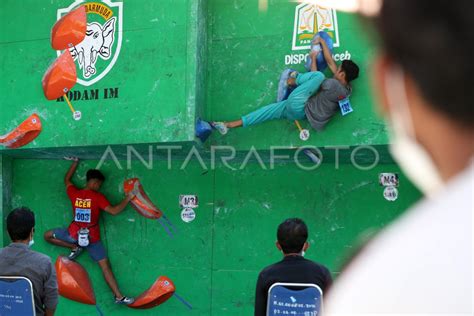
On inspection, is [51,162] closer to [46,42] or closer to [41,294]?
[46,42]

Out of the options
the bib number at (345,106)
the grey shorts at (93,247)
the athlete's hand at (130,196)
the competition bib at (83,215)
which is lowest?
Answer: the grey shorts at (93,247)

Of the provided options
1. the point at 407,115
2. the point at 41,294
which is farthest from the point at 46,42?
the point at 407,115

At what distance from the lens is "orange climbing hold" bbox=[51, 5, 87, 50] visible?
618 centimetres

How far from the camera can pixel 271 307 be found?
342 cm

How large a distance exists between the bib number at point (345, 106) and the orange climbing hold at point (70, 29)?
2.52 meters

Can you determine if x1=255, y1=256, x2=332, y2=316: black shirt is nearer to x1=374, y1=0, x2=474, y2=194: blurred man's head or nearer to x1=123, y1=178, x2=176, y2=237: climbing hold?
x1=374, y1=0, x2=474, y2=194: blurred man's head

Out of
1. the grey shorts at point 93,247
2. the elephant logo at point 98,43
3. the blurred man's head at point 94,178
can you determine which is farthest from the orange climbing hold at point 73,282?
the elephant logo at point 98,43

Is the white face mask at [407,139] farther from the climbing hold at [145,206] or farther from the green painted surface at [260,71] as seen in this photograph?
the climbing hold at [145,206]

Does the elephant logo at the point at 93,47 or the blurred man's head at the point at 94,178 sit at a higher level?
the elephant logo at the point at 93,47

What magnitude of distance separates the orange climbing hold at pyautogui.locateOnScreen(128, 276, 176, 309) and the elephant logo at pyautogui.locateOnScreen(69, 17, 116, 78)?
219 cm

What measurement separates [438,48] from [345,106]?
5120 mm

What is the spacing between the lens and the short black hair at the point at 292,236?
3.55 m

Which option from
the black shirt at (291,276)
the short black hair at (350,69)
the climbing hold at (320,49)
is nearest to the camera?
the black shirt at (291,276)

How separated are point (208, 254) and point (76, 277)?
141 cm
